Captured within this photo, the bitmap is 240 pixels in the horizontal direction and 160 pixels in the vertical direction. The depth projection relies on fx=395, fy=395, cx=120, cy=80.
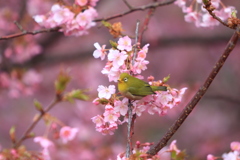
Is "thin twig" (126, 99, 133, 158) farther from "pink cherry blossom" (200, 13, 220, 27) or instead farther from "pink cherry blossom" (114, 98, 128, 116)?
"pink cherry blossom" (200, 13, 220, 27)

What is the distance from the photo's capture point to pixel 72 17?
193 centimetres

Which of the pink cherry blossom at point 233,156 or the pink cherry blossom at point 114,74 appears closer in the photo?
the pink cherry blossom at point 114,74

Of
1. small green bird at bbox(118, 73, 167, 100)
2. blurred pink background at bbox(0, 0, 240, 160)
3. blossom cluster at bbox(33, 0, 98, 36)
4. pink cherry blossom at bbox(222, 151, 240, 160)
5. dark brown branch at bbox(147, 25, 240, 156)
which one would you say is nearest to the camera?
dark brown branch at bbox(147, 25, 240, 156)

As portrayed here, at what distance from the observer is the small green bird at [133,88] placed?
4.38 ft

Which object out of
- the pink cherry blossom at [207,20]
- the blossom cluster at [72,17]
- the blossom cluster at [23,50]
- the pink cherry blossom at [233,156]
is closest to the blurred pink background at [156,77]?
the blossom cluster at [23,50]

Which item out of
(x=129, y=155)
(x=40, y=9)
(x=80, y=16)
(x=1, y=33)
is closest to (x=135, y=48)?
(x=129, y=155)

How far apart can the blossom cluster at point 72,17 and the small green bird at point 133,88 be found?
66 cm

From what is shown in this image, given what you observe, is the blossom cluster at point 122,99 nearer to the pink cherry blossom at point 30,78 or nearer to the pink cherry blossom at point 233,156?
the pink cherry blossom at point 233,156

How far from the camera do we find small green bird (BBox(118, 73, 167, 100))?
133 centimetres

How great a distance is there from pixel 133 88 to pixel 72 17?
0.74 metres

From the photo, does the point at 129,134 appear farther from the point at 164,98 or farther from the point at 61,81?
the point at 61,81

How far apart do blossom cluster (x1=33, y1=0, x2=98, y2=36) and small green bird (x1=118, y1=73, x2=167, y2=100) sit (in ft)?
2.15

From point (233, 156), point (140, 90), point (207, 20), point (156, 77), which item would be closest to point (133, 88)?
point (140, 90)

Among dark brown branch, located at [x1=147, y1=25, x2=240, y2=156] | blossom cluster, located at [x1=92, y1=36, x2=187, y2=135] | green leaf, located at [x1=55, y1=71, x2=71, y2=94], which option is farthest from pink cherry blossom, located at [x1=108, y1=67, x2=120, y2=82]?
green leaf, located at [x1=55, y1=71, x2=71, y2=94]
